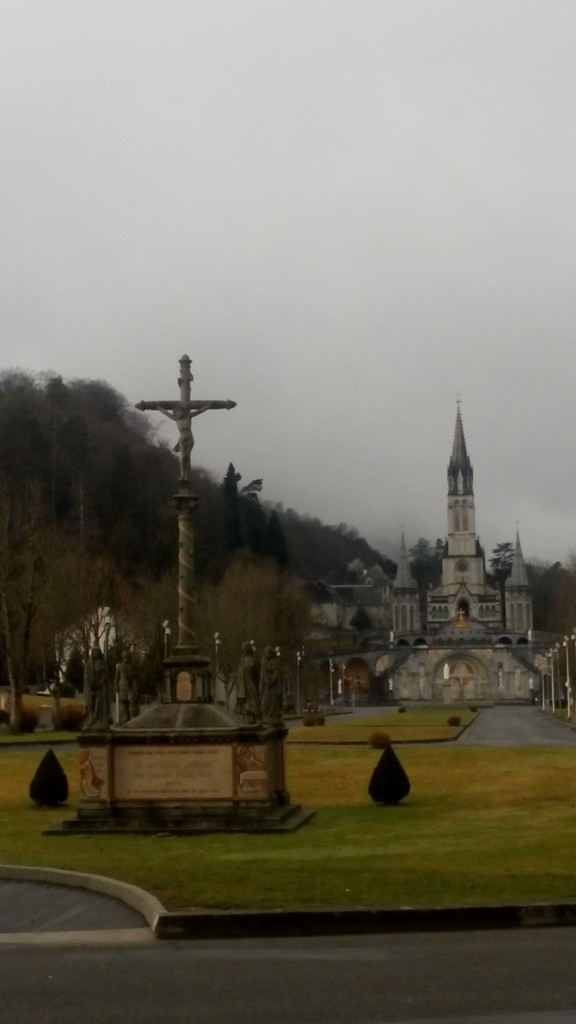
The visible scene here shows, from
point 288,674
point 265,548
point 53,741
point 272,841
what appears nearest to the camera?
point 272,841

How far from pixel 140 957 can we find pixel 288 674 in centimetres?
9060

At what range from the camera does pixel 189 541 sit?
23.4 m

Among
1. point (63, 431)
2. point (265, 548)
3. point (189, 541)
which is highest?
point (63, 431)

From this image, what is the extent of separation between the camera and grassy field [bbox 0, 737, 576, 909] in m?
13.7

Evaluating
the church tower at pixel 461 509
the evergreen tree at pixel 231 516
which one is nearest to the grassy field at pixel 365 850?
the evergreen tree at pixel 231 516

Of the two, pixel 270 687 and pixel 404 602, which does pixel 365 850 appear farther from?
pixel 404 602

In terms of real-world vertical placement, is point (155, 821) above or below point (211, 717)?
below

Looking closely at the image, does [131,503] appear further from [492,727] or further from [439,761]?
[439,761]

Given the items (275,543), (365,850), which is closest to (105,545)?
(275,543)

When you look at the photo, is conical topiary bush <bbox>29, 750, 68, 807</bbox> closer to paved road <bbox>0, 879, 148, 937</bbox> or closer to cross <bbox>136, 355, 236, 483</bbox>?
cross <bbox>136, 355, 236, 483</bbox>

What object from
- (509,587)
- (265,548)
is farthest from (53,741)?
(509,587)

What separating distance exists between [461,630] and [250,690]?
483 ft

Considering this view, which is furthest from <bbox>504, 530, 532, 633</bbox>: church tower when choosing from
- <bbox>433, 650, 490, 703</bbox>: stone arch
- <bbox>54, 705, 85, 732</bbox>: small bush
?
<bbox>54, 705, 85, 732</bbox>: small bush

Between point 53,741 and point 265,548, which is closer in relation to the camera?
point 53,741
